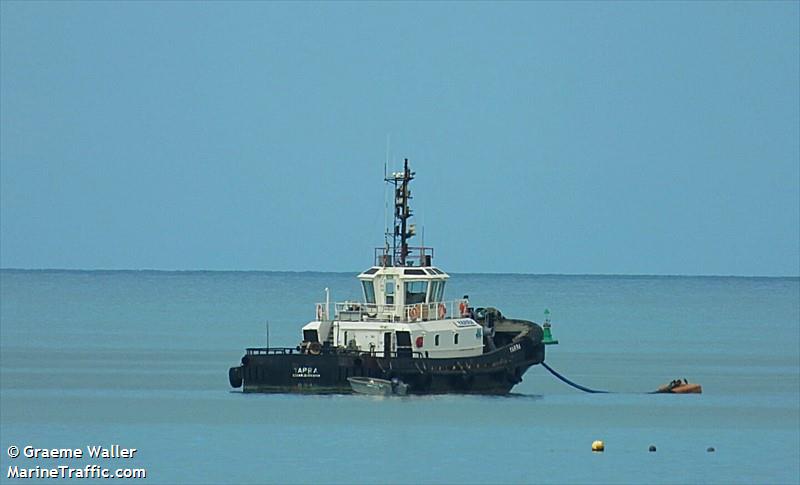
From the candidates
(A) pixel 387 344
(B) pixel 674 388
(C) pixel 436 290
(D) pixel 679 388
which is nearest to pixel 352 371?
(A) pixel 387 344

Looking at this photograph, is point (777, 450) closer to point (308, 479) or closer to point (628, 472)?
point (628, 472)

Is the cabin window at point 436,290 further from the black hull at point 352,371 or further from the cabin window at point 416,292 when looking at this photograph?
the black hull at point 352,371

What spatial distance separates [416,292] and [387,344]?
284cm

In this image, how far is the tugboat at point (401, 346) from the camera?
71.8 m

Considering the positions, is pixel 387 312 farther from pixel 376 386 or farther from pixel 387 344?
pixel 376 386

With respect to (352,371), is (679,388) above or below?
above

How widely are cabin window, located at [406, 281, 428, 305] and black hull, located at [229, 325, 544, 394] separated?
2762 mm

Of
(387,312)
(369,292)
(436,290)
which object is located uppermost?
(436,290)

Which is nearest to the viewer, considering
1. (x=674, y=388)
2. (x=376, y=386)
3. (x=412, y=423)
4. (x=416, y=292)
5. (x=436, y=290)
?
(x=412, y=423)

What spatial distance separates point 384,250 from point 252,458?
1842 cm

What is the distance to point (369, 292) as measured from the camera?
2936 inches

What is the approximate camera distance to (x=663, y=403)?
7544 cm

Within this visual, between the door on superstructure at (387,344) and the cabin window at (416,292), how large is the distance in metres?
2.12

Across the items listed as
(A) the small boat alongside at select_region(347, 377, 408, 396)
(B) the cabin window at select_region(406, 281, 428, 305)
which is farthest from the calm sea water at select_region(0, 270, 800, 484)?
(B) the cabin window at select_region(406, 281, 428, 305)
